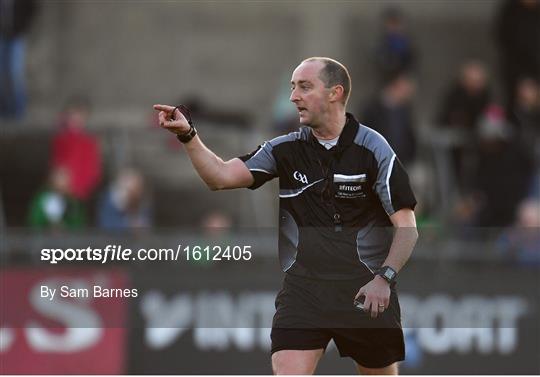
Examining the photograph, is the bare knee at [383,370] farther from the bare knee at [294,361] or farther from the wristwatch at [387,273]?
the wristwatch at [387,273]

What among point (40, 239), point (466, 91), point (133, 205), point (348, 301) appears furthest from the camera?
point (466, 91)

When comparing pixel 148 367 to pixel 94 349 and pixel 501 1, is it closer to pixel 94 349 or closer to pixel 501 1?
pixel 94 349

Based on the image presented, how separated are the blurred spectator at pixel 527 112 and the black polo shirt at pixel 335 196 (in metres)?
8.61

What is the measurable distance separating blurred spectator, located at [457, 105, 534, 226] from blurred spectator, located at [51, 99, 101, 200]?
4.04 m

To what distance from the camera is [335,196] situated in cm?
877

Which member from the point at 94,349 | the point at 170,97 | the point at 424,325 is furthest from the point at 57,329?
the point at 170,97

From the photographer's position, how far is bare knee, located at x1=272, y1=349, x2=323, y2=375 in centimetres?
872

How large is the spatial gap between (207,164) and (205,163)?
0.01 metres

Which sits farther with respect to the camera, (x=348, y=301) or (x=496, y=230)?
(x=496, y=230)

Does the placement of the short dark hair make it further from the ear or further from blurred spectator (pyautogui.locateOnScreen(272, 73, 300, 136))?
blurred spectator (pyautogui.locateOnScreen(272, 73, 300, 136))

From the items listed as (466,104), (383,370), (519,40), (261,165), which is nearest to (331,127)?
(261,165)

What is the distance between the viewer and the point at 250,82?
1989cm

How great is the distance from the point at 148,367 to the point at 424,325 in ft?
9.15

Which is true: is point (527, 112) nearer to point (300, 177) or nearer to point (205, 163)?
point (300, 177)
